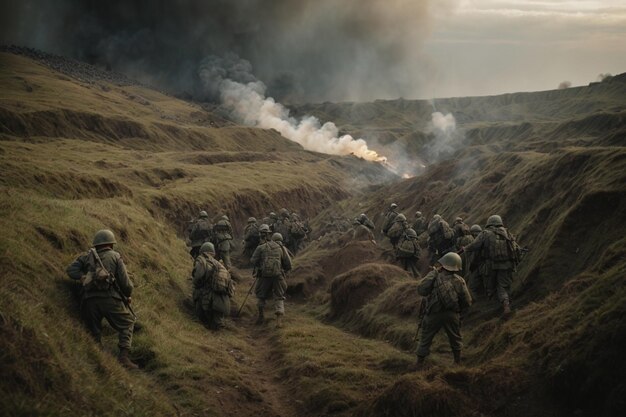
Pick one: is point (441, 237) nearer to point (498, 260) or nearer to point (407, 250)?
point (407, 250)

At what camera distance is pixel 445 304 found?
11.0 meters

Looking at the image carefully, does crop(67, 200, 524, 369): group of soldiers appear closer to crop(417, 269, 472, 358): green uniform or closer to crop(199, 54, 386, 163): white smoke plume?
crop(417, 269, 472, 358): green uniform

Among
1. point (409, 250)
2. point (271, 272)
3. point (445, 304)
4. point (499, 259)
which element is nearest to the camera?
point (445, 304)

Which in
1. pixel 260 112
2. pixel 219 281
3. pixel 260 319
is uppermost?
pixel 260 112

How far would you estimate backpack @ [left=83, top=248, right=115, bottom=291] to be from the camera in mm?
9789

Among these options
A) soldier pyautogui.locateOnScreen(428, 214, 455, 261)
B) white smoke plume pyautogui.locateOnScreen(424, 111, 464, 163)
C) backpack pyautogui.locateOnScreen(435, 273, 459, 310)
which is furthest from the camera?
white smoke plume pyautogui.locateOnScreen(424, 111, 464, 163)

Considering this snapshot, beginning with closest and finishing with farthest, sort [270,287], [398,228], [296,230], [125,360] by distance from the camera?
1. [125,360]
2. [270,287]
3. [398,228]
4. [296,230]

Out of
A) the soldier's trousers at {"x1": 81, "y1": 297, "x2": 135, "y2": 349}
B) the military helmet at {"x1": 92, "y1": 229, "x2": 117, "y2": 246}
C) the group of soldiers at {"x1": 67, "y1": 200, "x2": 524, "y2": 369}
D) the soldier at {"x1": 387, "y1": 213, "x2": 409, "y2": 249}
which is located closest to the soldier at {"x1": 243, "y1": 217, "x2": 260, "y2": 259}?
the group of soldiers at {"x1": 67, "y1": 200, "x2": 524, "y2": 369}

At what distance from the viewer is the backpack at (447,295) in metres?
11.0

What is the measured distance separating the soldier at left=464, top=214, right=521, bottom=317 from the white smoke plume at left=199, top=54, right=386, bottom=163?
8693 cm

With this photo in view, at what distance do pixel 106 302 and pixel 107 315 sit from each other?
260 millimetres

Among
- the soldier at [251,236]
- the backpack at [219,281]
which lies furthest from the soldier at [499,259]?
the soldier at [251,236]

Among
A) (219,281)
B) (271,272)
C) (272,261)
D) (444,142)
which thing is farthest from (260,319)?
(444,142)

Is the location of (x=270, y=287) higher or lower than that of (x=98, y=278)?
higher
